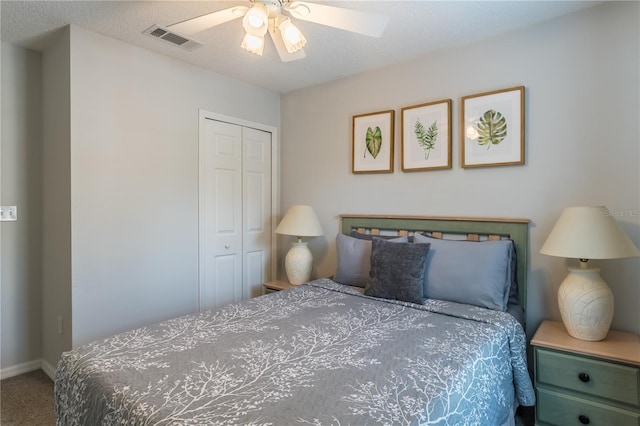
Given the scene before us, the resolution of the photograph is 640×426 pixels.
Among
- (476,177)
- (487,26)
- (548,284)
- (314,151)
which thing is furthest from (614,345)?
(314,151)

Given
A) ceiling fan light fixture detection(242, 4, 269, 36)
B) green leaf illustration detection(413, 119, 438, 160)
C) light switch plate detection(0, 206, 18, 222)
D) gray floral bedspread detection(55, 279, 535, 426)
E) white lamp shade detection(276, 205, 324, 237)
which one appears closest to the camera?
gray floral bedspread detection(55, 279, 535, 426)

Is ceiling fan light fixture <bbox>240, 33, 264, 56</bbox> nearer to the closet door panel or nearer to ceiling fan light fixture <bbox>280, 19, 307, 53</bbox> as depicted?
ceiling fan light fixture <bbox>280, 19, 307, 53</bbox>

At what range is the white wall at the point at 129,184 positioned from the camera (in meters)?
2.38

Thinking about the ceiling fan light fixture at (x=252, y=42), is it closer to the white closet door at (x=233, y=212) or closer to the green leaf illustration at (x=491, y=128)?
the white closet door at (x=233, y=212)

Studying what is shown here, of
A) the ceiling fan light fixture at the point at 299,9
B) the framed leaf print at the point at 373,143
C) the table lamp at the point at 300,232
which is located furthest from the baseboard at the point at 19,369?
the ceiling fan light fixture at the point at 299,9

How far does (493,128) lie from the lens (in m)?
2.46

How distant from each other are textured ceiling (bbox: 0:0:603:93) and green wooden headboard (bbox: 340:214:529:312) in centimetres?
132

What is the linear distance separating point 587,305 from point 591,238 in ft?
1.16

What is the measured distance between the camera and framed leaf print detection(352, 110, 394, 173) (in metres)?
2.98

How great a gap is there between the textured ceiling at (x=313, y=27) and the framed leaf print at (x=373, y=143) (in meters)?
0.46

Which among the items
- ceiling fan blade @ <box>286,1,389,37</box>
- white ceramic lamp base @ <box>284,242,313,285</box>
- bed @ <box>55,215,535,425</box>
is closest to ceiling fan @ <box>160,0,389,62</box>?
ceiling fan blade @ <box>286,1,389,37</box>

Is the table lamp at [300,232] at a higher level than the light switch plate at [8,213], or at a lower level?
lower

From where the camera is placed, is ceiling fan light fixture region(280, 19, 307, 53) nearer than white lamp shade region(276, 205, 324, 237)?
Yes

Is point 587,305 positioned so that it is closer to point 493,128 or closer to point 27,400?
point 493,128
